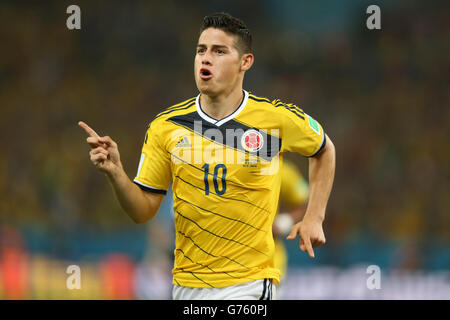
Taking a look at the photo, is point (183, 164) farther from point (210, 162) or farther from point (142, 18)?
point (142, 18)

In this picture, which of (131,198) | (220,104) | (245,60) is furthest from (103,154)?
(245,60)

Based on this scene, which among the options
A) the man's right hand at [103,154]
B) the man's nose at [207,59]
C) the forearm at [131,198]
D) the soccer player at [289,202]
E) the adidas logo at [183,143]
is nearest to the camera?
the man's right hand at [103,154]

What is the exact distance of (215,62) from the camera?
3.70m

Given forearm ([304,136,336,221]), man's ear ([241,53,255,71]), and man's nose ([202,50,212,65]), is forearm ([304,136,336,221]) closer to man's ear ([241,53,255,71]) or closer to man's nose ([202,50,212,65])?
man's ear ([241,53,255,71])

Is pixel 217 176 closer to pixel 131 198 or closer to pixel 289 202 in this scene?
pixel 131 198

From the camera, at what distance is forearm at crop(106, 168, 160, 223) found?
355cm

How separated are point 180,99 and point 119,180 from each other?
25.0 feet

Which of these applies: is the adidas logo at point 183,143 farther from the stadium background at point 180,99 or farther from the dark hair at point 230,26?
the stadium background at point 180,99

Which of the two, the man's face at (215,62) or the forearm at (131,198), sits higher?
the man's face at (215,62)

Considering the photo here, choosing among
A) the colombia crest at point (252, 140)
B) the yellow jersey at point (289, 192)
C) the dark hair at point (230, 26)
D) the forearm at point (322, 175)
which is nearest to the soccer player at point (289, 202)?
the yellow jersey at point (289, 192)

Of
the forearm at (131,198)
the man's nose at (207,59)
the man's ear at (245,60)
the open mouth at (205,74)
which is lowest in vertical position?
the forearm at (131,198)

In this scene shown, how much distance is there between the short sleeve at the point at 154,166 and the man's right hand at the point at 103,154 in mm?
306

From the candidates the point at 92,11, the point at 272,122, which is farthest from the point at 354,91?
the point at 272,122

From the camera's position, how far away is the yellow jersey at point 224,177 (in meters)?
3.69
